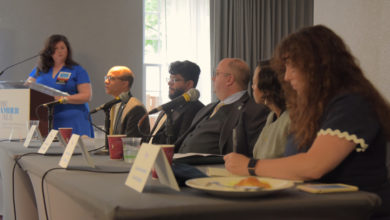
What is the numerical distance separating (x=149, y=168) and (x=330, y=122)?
0.55 metres

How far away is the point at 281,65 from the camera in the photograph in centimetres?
155

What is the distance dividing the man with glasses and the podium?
1.00m

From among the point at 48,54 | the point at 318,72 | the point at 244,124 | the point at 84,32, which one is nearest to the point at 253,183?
the point at 318,72

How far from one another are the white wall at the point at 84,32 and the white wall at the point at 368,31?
2.78 m

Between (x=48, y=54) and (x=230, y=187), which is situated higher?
(x=48, y=54)

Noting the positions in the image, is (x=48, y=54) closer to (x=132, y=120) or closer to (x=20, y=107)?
(x=20, y=107)

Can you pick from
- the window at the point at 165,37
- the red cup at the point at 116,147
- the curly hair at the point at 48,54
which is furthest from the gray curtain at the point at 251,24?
the red cup at the point at 116,147

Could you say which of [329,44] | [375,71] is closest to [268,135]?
[329,44]

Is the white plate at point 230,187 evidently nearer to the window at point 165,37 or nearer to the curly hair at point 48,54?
the curly hair at point 48,54

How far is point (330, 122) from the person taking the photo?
4.10ft

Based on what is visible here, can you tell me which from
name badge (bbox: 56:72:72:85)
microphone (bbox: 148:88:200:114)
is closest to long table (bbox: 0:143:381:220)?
microphone (bbox: 148:88:200:114)

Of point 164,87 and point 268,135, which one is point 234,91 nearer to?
point 268,135

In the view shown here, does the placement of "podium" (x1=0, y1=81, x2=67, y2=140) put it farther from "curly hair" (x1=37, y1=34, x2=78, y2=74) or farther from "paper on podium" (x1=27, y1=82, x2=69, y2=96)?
"curly hair" (x1=37, y1=34, x2=78, y2=74)

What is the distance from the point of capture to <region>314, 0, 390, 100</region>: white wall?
96.0 inches
